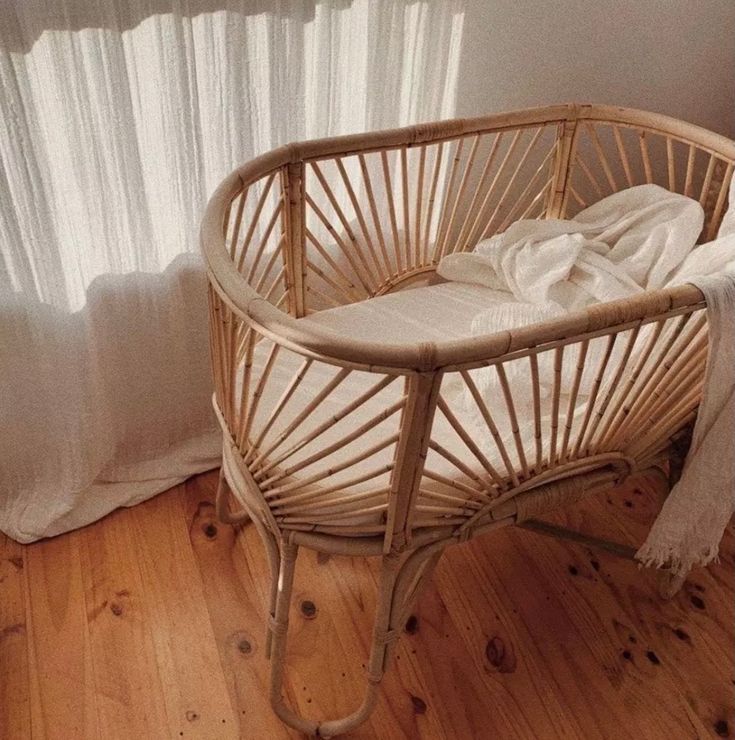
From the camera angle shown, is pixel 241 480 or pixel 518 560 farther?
pixel 518 560

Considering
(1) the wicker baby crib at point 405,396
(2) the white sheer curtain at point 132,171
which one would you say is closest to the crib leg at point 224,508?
(1) the wicker baby crib at point 405,396

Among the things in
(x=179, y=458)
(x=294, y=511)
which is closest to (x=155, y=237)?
(x=179, y=458)

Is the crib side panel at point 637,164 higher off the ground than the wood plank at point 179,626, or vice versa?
the crib side panel at point 637,164

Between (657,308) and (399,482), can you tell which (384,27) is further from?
(399,482)

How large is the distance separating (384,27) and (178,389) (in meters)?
0.75

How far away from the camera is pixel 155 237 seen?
4.42 ft

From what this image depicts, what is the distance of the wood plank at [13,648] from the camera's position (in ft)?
3.91

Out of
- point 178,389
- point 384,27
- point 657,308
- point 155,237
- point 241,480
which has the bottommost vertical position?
point 178,389

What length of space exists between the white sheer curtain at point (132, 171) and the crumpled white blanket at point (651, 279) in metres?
0.34

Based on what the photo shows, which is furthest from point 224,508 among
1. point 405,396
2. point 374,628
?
point 405,396

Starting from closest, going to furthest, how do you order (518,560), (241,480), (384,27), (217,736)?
(241,480)
(217,736)
(384,27)
(518,560)

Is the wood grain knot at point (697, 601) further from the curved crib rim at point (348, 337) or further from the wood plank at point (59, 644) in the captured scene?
the wood plank at point (59, 644)

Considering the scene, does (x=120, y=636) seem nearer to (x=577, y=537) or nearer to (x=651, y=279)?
(x=577, y=537)

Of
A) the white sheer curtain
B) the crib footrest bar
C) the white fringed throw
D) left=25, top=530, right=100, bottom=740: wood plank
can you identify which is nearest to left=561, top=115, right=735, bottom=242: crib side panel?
the white sheer curtain
